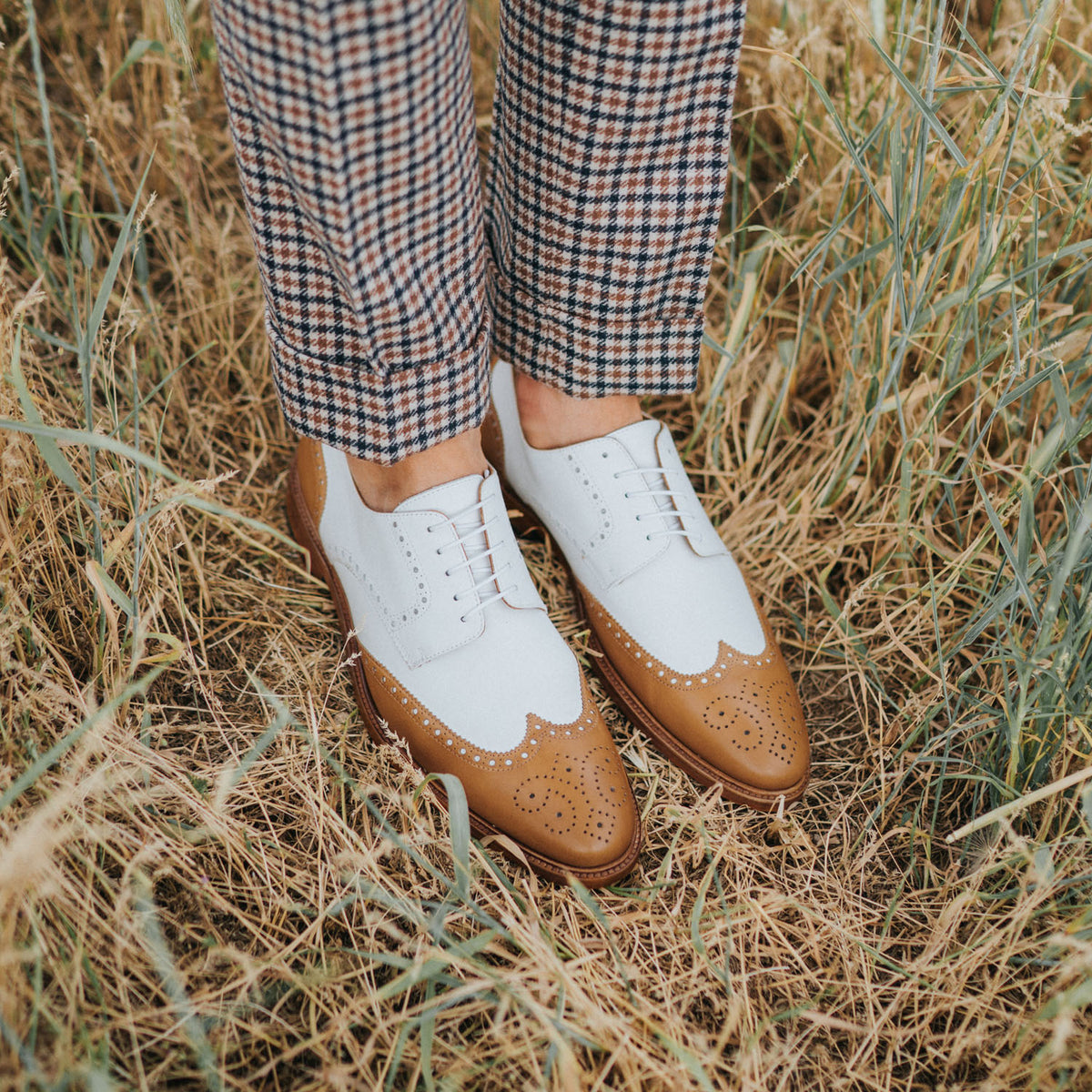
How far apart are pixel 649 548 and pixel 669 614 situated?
0.07m

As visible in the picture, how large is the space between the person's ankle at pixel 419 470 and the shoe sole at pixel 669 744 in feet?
0.55

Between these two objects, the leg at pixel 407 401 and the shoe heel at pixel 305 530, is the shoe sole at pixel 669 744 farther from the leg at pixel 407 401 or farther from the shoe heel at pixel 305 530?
the shoe heel at pixel 305 530

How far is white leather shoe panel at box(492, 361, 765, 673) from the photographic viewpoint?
0.84 meters

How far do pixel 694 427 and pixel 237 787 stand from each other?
691 millimetres

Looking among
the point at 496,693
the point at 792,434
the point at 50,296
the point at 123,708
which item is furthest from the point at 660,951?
the point at 50,296

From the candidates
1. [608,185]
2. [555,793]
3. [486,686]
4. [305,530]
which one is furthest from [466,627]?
[608,185]

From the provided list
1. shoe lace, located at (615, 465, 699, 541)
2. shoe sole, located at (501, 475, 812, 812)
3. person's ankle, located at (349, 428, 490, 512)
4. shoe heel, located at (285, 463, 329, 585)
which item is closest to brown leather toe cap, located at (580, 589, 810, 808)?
shoe sole, located at (501, 475, 812, 812)

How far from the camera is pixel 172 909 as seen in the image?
27.9 inches

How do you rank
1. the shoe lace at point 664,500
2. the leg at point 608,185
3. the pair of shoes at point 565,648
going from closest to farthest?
the leg at point 608,185, the pair of shoes at point 565,648, the shoe lace at point 664,500

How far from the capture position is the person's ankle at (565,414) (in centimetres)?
88

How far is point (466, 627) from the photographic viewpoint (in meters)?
0.79

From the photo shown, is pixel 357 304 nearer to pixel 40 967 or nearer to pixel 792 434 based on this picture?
pixel 40 967

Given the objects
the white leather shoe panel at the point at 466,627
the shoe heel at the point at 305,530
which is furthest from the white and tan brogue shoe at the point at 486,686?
the shoe heel at the point at 305,530

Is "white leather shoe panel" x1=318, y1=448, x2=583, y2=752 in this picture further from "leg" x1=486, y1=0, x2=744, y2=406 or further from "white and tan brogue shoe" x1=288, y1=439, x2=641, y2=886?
"leg" x1=486, y1=0, x2=744, y2=406
